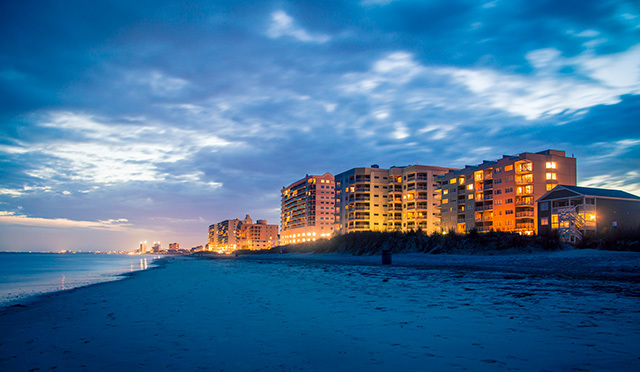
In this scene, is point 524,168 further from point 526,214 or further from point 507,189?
point 526,214

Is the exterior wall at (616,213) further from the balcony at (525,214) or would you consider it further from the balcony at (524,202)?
the balcony at (524,202)

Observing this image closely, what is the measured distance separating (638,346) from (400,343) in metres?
3.32

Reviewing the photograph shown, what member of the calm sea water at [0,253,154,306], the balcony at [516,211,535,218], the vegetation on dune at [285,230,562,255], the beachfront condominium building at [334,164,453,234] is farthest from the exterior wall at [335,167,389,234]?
the calm sea water at [0,253,154,306]

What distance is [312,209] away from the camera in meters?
157

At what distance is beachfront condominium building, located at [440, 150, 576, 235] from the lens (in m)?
74.6

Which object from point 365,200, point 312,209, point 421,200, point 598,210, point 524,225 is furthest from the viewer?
point 312,209

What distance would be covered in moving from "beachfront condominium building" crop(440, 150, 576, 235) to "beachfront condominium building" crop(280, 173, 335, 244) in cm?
6750

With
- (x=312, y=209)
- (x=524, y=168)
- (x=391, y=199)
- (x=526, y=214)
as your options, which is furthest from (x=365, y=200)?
(x=312, y=209)

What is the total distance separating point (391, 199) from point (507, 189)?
38.9 meters

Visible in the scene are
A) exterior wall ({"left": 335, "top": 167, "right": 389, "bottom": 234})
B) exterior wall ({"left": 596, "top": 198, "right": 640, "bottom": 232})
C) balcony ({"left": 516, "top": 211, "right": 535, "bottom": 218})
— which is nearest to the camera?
exterior wall ({"left": 596, "top": 198, "right": 640, "bottom": 232})

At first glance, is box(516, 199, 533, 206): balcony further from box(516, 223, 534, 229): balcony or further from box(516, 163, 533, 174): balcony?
box(516, 163, 533, 174): balcony

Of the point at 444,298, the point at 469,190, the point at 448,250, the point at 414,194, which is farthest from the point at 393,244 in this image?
the point at 414,194

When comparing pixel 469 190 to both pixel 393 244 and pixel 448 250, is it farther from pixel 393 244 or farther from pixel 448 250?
pixel 448 250

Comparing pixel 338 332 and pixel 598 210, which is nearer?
pixel 338 332
